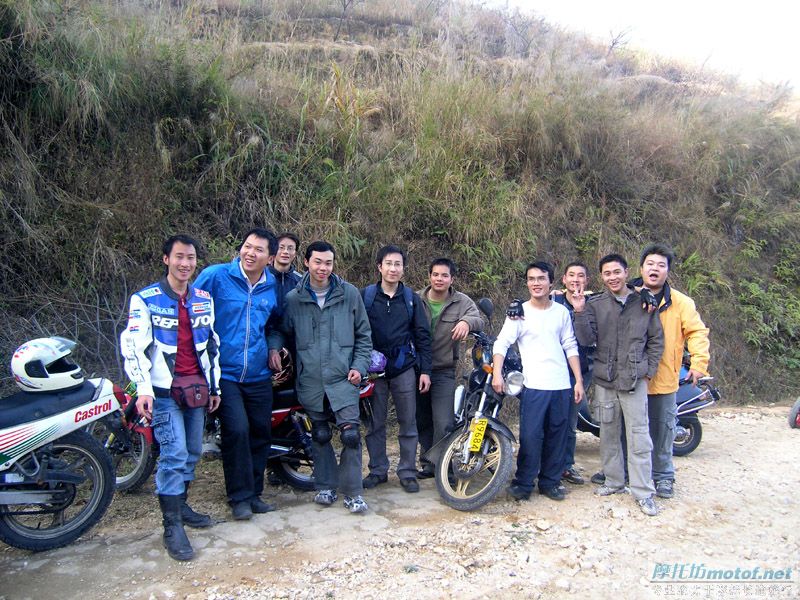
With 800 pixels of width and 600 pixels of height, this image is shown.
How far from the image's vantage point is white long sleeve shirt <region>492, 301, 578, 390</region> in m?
4.75

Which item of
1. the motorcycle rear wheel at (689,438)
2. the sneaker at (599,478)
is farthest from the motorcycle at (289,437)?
the motorcycle rear wheel at (689,438)

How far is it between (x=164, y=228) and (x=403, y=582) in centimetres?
427

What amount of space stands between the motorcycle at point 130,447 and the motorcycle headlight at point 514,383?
263 cm

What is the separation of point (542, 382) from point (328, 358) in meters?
1.66

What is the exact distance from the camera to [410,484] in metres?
4.83

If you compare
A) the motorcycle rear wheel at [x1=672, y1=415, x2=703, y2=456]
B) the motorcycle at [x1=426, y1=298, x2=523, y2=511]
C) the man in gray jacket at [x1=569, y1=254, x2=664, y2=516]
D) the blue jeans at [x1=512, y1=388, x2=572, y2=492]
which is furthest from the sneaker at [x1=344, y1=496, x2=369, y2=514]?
the motorcycle rear wheel at [x1=672, y1=415, x2=703, y2=456]

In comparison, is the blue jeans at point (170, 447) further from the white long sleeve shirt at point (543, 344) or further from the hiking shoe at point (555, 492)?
the hiking shoe at point (555, 492)

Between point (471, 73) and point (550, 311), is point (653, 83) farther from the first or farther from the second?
point (550, 311)

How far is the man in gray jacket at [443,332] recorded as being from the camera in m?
5.00

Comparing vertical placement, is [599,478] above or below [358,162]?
below

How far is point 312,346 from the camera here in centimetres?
441

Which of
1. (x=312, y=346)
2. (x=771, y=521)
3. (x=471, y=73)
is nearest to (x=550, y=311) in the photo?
(x=312, y=346)

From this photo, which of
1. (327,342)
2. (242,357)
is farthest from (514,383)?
(242,357)

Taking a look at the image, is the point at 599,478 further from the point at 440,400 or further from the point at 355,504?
the point at 355,504
